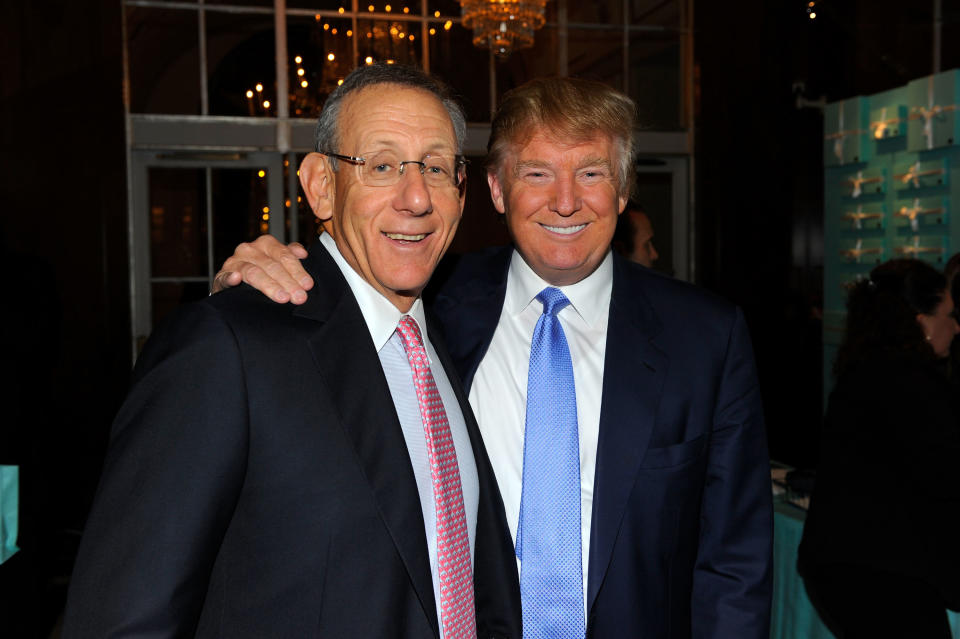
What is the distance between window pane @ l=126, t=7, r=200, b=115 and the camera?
5707 millimetres

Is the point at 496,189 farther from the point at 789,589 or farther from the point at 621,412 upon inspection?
the point at 789,589

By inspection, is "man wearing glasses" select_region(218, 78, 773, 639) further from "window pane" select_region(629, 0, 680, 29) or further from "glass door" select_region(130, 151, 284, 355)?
"window pane" select_region(629, 0, 680, 29)

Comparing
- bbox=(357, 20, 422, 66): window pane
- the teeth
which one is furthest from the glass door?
the teeth

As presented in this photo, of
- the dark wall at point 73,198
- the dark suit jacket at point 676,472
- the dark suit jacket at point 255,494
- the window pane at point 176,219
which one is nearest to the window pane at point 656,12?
the window pane at point 176,219

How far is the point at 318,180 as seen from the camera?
1262 millimetres

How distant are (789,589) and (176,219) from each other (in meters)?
4.68

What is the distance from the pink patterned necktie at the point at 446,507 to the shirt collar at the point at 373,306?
0.09 ft

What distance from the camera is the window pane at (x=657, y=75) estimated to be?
6.50m

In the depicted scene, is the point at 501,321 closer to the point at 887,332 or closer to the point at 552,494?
the point at 552,494

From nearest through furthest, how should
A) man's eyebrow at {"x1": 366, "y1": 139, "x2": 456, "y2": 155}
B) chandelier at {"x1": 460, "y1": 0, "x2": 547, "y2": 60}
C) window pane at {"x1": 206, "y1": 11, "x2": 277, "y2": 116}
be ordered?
man's eyebrow at {"x1": 366, "y1": 139, "x2": 456, "y2": 155}
chandelier at {"x1": 460, "y1": 0, "x2": 547, "y2": 60}
window pane at {"x1": 206, "y1": 11, "x2": 277, "y2": 116}

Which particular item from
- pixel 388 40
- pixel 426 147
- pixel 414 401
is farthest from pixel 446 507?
pixel 388 40

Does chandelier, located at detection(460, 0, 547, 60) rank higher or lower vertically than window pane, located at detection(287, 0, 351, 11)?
lower

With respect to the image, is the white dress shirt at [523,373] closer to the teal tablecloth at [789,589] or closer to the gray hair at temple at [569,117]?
Answer: the gray hair at temple at [569,117]

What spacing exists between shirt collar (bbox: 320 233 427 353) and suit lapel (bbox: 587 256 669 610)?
45 cm
